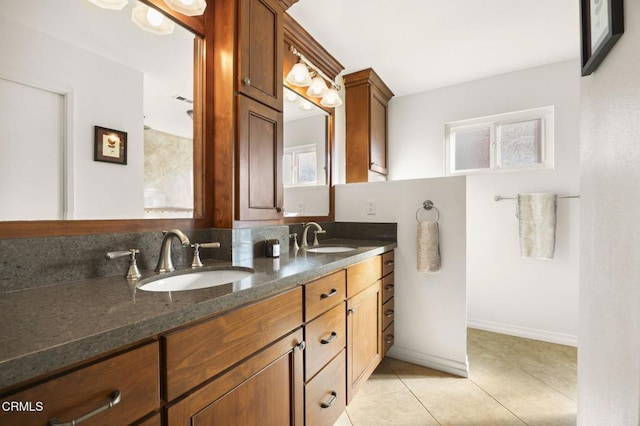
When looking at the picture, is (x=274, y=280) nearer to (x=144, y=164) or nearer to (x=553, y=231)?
(x=144, y=164)

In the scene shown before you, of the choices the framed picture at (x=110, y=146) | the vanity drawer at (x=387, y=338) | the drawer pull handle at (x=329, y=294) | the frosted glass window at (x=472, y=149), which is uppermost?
the frosted glass window at (x=472, y=149)

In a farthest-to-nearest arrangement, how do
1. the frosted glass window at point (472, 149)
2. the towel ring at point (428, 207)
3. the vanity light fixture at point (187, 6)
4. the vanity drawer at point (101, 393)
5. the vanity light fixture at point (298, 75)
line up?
the frosted glass window at point (472, 149) → the towel ring at point (428, 207) → the vanity light fixture at point (298, 75) → the vanity light fixture at point (187, 6) → the vanity drawer at point (101, 393)

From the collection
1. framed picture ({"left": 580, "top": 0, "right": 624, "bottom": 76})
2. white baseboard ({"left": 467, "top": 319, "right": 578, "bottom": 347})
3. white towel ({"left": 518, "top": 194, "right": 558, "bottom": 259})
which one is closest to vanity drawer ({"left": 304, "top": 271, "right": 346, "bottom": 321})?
framed picture ({"left": 580, "top": 0, "right": 624, "bottom": 76})

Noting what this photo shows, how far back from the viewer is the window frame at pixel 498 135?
8.03ft

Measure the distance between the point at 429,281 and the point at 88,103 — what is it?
6.96ft

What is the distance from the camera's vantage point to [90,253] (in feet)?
3.17

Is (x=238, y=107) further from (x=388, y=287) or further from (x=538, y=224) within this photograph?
(x=538, y=224)

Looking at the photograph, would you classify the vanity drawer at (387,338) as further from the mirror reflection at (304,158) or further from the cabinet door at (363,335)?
the mirror reflection at (304,158)

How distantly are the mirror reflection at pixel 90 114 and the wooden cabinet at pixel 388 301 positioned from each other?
135cm

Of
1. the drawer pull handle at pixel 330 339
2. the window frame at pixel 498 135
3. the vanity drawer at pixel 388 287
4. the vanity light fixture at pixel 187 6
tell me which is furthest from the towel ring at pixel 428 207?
the vanity light fixture at pixel 187 6

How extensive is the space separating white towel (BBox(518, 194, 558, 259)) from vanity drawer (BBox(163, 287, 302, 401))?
89.9 inches

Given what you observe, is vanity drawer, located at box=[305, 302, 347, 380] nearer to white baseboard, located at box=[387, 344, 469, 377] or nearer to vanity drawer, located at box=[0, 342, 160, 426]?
vanity drawer, located at box=[0, 342, 160, 426]

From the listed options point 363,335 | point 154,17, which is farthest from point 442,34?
point 363,335

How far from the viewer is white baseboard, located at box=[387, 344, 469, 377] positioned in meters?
1.92
